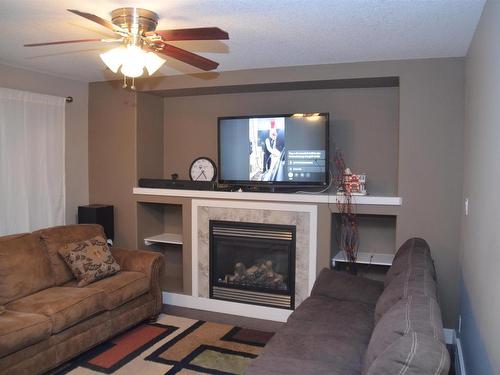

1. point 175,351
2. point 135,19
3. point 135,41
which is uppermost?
point 135,19

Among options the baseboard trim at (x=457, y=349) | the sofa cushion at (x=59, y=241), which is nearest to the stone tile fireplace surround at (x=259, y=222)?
the sofa cushion at (x=59, y=241)

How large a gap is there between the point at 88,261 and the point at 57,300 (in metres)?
0.59

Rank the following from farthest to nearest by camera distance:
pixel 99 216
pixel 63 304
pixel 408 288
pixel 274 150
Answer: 1. pixel 99 216
2. pixel 274 150
3. pixel 63 304
4. pixel 408 288

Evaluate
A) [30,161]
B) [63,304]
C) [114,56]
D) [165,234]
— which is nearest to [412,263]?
[114,56]

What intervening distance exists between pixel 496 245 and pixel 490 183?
1.19 ft

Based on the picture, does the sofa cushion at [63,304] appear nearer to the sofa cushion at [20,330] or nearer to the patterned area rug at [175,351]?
the sofa cushion at [20,330]

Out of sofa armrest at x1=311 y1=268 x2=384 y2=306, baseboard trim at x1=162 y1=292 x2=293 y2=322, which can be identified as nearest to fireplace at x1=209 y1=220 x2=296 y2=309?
baseboard trim at x1=162 y1=292 x2=293 y2=322

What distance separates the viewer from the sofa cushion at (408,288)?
1955 mm

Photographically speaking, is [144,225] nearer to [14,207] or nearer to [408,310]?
[14,207]

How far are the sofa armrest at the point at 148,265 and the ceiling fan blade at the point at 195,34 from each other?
2228 mm

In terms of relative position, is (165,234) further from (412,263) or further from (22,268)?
(412,263)

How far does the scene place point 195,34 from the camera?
2.28 m

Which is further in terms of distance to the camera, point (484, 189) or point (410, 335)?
point (484, 189)

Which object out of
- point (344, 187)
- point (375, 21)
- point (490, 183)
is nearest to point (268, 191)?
point (344, 187)
